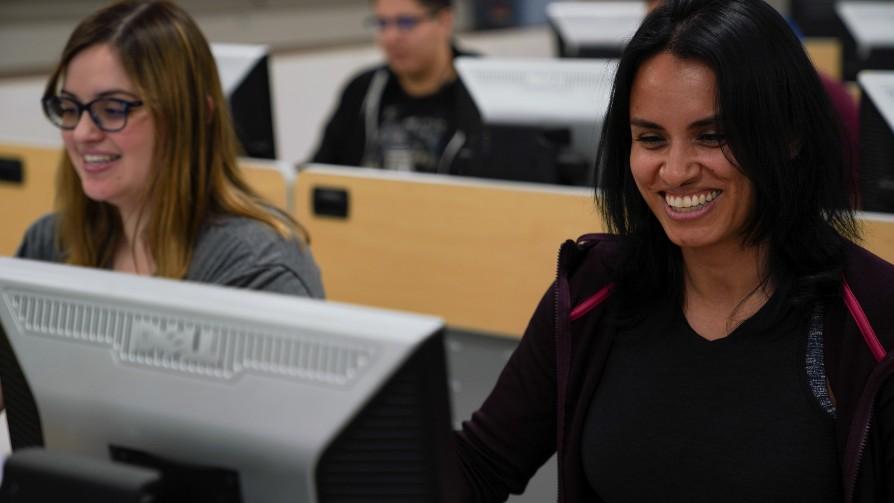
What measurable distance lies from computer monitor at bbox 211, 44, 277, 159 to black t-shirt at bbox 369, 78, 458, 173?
2.00 feet

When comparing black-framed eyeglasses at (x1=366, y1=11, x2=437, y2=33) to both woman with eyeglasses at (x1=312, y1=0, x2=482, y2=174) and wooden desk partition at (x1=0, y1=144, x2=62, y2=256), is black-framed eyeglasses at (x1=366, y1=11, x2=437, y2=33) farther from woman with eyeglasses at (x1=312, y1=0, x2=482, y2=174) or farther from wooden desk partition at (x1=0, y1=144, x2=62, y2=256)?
wooden desk partition at (x1=0, y1=144, x2=62, y2=256)

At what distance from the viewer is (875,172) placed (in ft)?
6.12

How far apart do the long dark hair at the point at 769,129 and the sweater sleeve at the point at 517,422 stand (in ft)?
0.38

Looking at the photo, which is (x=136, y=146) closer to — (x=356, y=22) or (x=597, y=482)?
(x=597, y=482)

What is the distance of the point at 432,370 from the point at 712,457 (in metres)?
0.52

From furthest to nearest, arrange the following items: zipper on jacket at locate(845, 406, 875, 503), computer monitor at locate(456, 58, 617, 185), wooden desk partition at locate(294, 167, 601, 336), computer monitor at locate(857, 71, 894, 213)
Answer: computer monitor at locate(456, 58, 617, 185), wooden desk partition at locate(294, 167, 601, 336), computer monitor at locate(857, 71, 894, 213), zipper on jacket at locate(845, 406, 875, 503)

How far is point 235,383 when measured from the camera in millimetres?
792

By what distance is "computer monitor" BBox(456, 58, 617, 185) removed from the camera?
7.23 feet

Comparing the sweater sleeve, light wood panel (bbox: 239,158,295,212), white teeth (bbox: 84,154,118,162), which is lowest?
light wood panel (bbox: 239,158,295,212)

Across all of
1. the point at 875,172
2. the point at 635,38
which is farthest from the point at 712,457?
the point at 875,172

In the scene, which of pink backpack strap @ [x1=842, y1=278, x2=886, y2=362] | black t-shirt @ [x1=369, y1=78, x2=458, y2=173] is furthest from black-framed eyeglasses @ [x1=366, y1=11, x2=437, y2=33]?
pink backpack strap @ [x1=842, y1=278, x2=886, y2=362]

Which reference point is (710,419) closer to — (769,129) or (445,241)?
(769,129)

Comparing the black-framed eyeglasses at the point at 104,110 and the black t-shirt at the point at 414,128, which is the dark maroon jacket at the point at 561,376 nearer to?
the black-framed eyeglasses at the point at 104,110

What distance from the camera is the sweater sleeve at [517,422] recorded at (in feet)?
4.23
